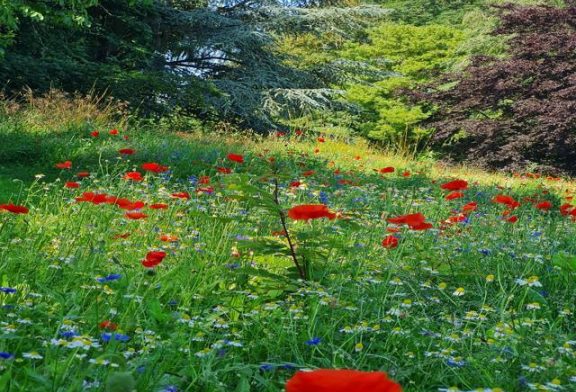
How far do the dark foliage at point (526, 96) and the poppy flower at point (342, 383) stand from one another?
60.8ft

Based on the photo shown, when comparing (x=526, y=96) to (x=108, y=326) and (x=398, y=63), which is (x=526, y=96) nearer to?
(x=398, y=63)

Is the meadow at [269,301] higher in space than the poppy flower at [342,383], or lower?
lower

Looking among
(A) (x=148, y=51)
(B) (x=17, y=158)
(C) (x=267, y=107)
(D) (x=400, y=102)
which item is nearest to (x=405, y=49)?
(D) (x=400, y=102)

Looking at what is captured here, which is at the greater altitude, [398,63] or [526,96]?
[398,63]

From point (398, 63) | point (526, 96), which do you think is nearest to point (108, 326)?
point (526, 96)

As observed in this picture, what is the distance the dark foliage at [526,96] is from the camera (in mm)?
18172

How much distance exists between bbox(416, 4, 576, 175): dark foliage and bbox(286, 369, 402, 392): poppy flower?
729 inches

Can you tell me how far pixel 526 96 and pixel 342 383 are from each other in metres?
21.1

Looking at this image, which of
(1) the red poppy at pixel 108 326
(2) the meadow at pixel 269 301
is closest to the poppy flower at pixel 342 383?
(2) the meadow at pixel 269 301

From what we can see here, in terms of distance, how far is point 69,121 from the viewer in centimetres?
898

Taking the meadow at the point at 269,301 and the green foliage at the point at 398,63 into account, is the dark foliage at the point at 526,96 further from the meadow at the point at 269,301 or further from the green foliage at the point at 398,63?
the meadow at the point at 269,301

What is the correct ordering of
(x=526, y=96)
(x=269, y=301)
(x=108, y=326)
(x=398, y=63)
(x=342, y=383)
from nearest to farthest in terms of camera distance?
1. (x=342, y=383)
2. (x=108, y=326)
3. (x=269, y=301)
4. (x=526, y=96)
5. (x=398, y=63)

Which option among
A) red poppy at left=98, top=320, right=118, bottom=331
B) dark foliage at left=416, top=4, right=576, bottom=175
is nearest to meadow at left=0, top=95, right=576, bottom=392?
red poppy at left=98, top=320, right=118, bottom=331

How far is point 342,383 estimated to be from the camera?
1.58 feet
